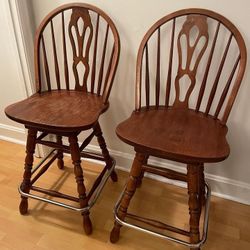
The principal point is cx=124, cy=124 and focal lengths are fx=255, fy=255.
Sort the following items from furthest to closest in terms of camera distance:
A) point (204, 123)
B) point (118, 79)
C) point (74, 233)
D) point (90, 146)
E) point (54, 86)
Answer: point (90, 146), point (54, 86), point (118, 79), point (74, 233), point (204, 123)

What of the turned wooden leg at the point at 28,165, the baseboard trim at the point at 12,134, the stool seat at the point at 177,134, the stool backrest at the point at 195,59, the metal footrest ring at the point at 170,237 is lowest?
the baseboard trim at the point at 12,134

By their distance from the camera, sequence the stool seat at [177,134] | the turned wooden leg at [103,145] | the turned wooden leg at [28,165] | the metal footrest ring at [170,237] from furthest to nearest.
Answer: the turned wooden leg at [103,145], the turned wooden leg at [28,165], the metal footrest ring at [170,237], the stool seat at [177,134]

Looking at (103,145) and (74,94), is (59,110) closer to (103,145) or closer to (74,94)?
(74,94)

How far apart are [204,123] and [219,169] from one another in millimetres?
434

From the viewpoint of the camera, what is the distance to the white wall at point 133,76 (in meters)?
1.06

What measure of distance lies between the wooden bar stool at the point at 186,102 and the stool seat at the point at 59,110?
0.54 feet

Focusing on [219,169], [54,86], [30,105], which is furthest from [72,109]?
[219,169]

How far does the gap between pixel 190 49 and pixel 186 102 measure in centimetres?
23

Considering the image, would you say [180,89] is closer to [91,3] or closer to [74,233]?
[91,3]

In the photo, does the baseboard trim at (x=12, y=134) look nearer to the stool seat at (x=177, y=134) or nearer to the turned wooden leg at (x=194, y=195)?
the stool seat at (x=177, y=134)

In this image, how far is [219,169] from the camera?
1.37 meters

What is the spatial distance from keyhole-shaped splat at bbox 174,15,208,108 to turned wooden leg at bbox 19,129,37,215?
2.21ft

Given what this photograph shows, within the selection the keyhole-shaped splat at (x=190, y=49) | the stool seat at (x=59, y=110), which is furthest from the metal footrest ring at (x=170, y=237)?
the keyhole-shaped splat at (x=190, y=49)

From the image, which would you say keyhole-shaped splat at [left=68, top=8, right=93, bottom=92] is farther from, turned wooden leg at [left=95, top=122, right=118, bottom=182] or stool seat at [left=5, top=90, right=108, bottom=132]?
turned wooden leg at [left=95, top=122, right=118, bottom=182]
